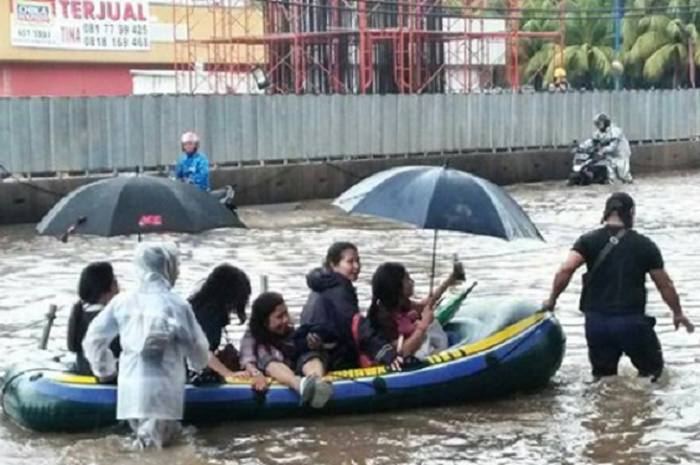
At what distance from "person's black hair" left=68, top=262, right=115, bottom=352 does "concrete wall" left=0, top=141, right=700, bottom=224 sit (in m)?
15.5

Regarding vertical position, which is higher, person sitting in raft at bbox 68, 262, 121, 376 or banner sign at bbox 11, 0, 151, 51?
banner sign at bbox 11, 0, 151, 51

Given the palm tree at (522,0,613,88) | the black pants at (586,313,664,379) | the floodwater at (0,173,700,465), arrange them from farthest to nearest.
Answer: the palm tree at (522,0,613,88)
the black pants at (586,313,664,379)
the floodwater at (0,173,700,465)

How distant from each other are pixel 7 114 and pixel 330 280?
16.9 m

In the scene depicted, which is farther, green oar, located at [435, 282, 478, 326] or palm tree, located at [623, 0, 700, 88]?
palm tree, located at [623, 0, 700, 88]

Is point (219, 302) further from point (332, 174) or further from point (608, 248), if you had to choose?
point (332, 174)

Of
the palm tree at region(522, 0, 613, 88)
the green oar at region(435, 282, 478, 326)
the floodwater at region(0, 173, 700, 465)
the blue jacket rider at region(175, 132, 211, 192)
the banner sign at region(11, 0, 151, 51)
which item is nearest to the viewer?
the floodwater at region(0, 173, 700, 465)

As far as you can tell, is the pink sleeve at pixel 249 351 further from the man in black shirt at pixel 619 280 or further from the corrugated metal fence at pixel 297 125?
the corrugated metal fence at pixel 297 125

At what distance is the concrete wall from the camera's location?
25141mm

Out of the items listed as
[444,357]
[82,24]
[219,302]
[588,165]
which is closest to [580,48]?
[82,24]

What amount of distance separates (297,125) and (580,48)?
38.8 m

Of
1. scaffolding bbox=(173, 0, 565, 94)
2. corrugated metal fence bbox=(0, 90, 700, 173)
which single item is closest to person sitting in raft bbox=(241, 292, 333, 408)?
corrugated metal fence bbox=(0, 90, 700, 173)

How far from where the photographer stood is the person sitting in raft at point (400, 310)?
10.3 meters

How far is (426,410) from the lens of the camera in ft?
34.3

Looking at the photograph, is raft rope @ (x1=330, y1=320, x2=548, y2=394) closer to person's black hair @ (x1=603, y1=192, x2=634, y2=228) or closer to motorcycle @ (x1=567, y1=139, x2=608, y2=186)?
person's black hair @ (x1=603, y1=192, x2=634, y2=228)
